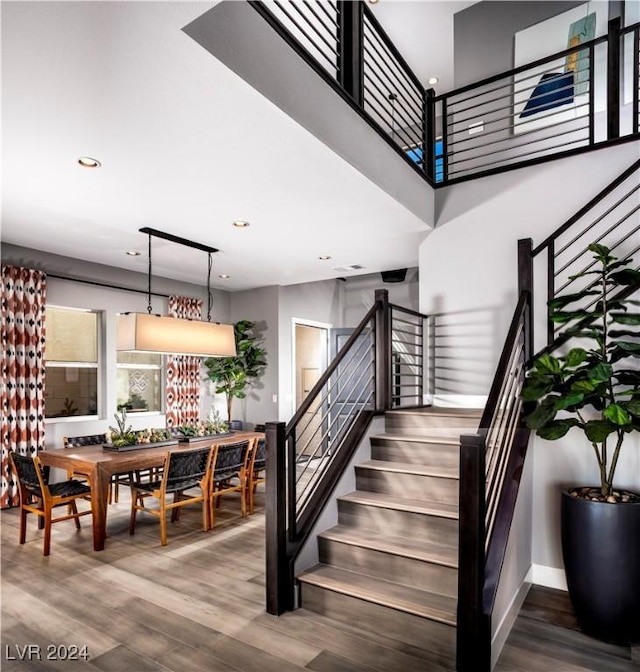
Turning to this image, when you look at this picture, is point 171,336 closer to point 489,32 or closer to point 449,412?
point 449,412

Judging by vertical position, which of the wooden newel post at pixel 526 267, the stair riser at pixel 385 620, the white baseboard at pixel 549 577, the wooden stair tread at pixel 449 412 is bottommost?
the white baseboard at pixel 549 577

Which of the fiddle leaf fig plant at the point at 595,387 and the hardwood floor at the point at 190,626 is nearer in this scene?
the hardwood floor at the point at 190,626

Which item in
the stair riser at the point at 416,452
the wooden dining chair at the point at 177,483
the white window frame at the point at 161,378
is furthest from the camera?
the white window frame at the point at 161,378

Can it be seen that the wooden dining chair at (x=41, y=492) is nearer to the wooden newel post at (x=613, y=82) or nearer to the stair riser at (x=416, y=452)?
the stair riser at (x=416, y=452)

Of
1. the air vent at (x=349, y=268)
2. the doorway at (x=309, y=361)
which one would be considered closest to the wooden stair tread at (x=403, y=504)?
the air vent at (x=349, y=268)

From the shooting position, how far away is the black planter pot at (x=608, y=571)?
8.39 ft

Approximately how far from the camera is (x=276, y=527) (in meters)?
2.86

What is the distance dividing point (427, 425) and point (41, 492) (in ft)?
10.3

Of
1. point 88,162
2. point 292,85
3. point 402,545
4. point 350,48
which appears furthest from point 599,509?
point 88,162

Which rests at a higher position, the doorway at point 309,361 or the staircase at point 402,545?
the doorway at point 309,361

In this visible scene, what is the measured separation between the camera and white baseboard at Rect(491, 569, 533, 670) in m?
2.39

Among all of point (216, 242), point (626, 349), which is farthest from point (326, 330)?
point (626, 349)

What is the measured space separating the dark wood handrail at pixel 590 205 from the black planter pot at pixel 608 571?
196 centimetres

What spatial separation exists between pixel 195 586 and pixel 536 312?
3.21 m
